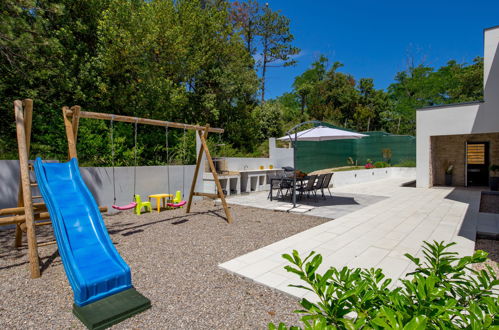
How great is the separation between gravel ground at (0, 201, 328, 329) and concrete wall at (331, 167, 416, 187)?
7.68 metres

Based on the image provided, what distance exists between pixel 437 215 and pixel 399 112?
31913 millimetres

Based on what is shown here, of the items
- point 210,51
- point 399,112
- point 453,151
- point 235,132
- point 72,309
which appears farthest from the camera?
point 399,112

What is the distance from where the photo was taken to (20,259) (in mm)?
4145

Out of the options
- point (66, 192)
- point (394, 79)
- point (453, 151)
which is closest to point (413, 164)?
point (453, 151)

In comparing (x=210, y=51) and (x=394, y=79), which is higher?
(x=394, y=79)

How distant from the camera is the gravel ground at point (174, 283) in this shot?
256 cm

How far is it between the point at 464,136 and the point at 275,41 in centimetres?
1639

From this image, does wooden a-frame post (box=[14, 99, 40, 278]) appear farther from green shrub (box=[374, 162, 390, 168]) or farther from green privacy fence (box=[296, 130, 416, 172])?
green shrub (box=[374, 162, 390, 168])

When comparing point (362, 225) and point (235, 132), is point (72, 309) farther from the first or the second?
point (235, 132)

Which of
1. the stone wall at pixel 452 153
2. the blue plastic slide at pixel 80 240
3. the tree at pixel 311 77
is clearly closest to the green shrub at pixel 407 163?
the stone wall at pixel 452 153

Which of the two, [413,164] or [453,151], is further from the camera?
[413,164]

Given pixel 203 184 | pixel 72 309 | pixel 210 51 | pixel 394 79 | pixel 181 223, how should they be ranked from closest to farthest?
pixel 72 309
pixel 181 223
pixel 203 184
pixel 210 51
pixel 394 79

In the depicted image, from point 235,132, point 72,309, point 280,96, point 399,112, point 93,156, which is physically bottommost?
point 72,309

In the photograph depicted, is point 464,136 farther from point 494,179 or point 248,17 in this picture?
point 248,17
